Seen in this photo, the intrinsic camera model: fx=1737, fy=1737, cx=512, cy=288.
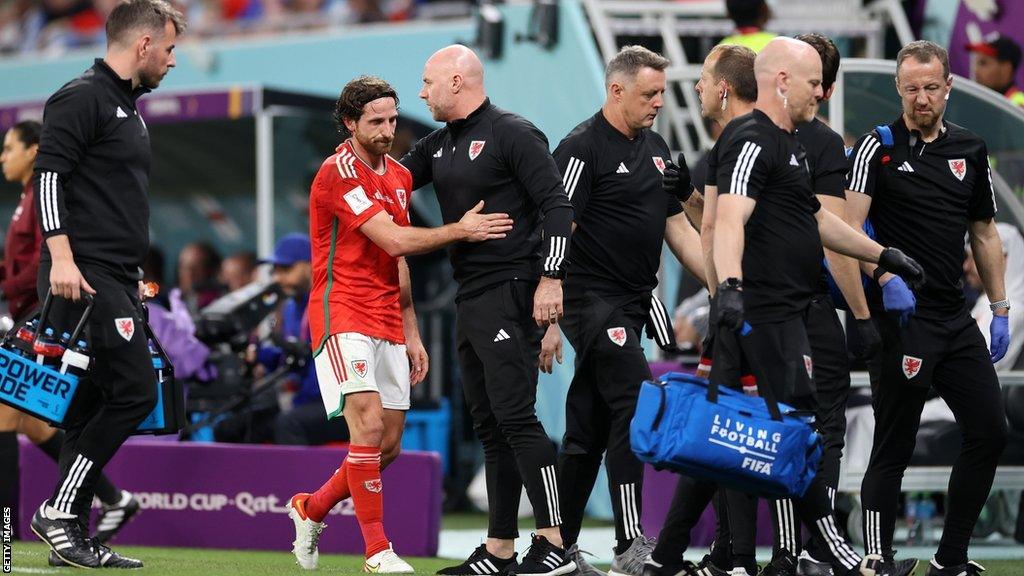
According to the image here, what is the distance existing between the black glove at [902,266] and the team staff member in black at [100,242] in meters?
2.92

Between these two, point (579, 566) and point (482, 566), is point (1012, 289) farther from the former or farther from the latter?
point (482, 566)

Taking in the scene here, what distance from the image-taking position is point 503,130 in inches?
275

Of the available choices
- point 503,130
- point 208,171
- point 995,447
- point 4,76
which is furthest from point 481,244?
point 4,76

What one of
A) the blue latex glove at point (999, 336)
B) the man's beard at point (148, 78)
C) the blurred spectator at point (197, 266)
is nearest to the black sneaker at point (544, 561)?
the blue latex glove at point (999, 336)

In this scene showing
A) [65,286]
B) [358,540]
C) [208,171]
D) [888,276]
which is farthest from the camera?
[208,171]

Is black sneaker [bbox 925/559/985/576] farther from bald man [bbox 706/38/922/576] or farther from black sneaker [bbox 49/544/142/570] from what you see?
black sneaker [bbox 49/544/142/570]

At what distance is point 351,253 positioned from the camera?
7102 millimetres

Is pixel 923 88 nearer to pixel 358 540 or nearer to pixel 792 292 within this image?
pixel 792 292

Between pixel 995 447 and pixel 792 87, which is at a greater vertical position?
pixel 792 87

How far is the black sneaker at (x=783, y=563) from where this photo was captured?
677cm

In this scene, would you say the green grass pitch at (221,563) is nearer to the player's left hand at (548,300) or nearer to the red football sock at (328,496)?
the red football sock at (328,496)

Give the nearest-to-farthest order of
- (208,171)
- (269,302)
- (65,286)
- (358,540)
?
(65,286)
(358,540)
(269,302)
(208,171)

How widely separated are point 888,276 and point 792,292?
0.93 metres

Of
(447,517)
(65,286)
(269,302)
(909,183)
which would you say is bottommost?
(447,517)
